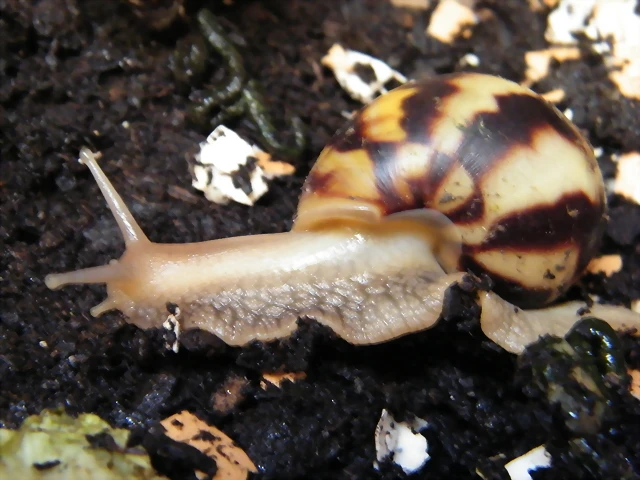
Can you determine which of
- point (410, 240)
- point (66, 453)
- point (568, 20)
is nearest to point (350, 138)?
point (410, 240)

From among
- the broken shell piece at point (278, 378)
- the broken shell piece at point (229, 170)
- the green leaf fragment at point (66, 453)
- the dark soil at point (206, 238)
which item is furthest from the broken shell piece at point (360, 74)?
the green leaf fragment at point (66, 453)

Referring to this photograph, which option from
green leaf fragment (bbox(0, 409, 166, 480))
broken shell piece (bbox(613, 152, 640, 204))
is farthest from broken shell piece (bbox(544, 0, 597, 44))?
green leaf fragment (bbox(0, 409, 166, 480))

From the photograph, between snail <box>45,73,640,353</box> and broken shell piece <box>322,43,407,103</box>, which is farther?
broken shell piece <box>322,43,407,103</box>

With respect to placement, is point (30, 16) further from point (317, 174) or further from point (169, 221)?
point (317, 174)

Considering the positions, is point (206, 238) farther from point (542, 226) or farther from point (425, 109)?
point (542, 226)

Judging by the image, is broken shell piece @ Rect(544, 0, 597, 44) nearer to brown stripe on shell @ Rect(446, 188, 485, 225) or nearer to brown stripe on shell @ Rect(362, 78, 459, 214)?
brown stripe on shell @ Rect(362, 78, 459, 214)
